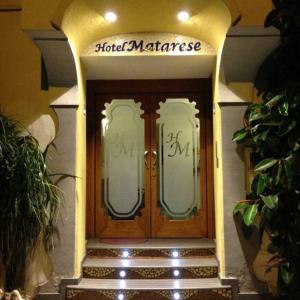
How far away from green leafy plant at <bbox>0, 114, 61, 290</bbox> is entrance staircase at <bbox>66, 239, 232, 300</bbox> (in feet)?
1.85

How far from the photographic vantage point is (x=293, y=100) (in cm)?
309

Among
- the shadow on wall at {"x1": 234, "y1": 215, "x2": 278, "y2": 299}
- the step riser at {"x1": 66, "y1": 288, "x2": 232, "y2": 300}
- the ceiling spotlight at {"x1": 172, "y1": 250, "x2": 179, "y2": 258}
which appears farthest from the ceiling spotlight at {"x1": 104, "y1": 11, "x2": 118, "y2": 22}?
the step riser at {"x1": 66, "y1": 288, "x2": 232, "y2": 300}

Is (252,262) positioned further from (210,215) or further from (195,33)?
(195,33)

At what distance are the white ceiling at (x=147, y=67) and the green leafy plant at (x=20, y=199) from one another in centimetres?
118

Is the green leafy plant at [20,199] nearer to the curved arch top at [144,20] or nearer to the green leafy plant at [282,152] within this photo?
the curved arch top at [144,20]

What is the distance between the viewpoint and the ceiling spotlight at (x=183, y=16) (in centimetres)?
354

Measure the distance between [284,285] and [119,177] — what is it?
224 centimetres

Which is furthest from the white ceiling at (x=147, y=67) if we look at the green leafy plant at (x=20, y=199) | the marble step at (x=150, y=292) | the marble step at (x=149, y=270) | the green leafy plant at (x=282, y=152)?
the marble step at (x=150, y=292)

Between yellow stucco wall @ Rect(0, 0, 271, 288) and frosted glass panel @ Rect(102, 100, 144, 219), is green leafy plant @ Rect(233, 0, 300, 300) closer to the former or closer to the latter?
yellow stucco wall @ Rect(0, 0, 271, 288)

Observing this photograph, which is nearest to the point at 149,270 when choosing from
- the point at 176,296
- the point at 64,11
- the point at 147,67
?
the point at 176,296

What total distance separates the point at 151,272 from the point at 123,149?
1.55 meters

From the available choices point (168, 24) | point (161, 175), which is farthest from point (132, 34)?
point (161, 175)

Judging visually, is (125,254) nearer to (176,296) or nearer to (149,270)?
(149,270)

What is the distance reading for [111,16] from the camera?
11.8 ft
